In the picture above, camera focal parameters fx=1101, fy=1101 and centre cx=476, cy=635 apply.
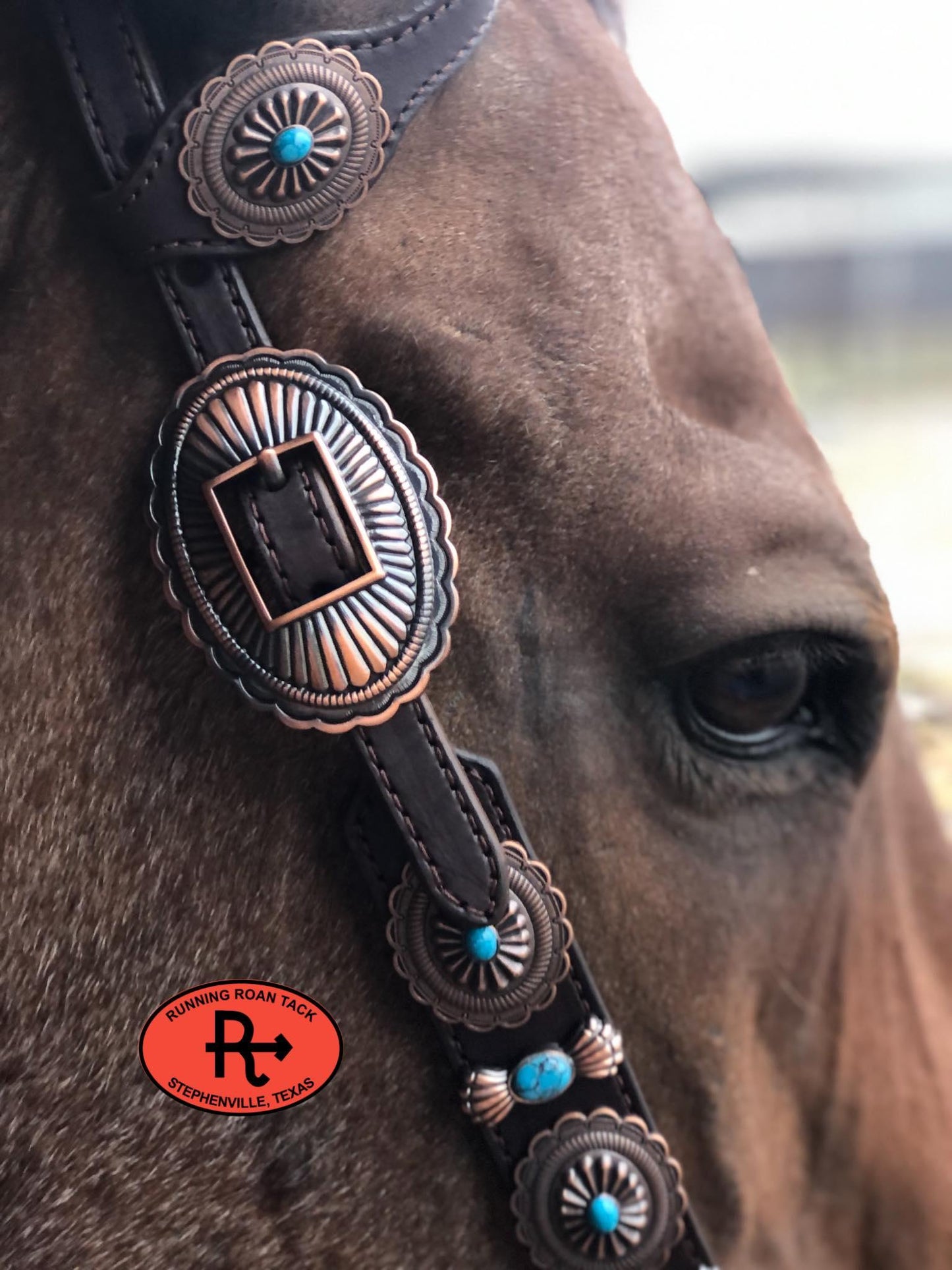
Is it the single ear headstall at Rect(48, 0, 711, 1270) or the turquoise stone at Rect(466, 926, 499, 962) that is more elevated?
the single ear headstall at Rect(48, 0, 711, 1270)

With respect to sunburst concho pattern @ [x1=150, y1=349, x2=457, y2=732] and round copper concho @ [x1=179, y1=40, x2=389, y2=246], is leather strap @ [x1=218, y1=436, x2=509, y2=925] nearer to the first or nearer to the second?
sunburst concho pattern @ [x1=150, y1=349, x2=457, y2=732]

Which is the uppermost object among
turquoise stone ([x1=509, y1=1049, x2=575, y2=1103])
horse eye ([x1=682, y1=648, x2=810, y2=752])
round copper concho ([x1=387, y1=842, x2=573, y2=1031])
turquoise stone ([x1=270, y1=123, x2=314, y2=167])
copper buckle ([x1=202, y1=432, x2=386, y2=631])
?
turquoise stone ([x1=270, y1=123, x2=314, y2=167])

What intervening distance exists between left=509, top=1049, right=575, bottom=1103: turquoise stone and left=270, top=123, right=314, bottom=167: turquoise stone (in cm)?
56

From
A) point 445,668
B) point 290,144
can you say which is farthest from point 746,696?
point 290,144

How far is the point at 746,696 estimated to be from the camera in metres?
0.78

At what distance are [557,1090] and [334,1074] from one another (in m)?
0.14

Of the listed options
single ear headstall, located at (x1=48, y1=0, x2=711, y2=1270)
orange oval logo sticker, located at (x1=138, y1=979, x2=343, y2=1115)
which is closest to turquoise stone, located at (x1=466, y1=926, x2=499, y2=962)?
single ear headstall, located at (x1=48, y1=0, x2=711, y2=1270)

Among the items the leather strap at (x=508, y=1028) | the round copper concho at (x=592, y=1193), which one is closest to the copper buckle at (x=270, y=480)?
the leather strap at (x=508, y=1028)

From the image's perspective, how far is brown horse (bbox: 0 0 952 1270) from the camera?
25.3 inches

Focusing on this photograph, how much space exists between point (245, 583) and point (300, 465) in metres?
0.07

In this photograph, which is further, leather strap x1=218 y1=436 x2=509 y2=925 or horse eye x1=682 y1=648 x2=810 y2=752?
horse eye x1=682 y1=648 x2=810 y2=752

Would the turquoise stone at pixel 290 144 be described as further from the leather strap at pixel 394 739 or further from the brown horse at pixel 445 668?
the leather strap at pixel 394 739

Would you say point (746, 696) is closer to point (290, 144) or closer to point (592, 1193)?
point (592, 1193)

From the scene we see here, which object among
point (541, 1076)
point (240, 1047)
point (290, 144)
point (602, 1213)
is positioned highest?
point (290, 144)
